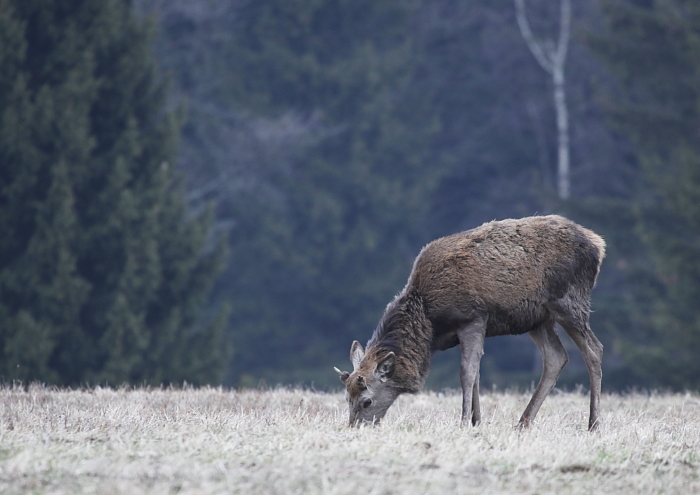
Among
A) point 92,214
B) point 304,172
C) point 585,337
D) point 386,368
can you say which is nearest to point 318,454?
point 386,368

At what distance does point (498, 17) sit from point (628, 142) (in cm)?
703

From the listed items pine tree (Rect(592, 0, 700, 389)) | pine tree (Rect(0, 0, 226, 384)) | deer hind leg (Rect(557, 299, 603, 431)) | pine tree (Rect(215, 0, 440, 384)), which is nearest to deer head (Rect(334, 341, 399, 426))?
deer hind leg (Rect(557, 299, 603, 431))

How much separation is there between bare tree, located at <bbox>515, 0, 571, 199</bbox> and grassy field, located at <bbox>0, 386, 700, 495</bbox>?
2604 centimetres

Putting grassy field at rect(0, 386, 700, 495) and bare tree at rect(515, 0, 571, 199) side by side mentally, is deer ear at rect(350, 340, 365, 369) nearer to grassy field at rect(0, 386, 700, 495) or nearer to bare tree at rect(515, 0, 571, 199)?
grassy field at rect(0, 386, 700, 495)

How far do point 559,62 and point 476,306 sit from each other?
1097 inches

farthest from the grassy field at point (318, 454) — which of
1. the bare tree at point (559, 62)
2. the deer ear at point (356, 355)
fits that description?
the bare tree at point (559, 62)

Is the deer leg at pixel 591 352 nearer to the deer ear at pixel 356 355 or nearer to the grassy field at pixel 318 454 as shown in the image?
the grassy field at pixel 318 454

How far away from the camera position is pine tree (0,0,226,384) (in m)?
19.2

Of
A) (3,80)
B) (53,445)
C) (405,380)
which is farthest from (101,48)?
(53,445)

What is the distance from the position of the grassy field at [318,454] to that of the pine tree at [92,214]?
10.7 meters

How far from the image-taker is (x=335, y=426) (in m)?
8.08

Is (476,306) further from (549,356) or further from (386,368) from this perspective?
(549,356)

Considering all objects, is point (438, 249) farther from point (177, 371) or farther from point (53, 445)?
point (177, 371)

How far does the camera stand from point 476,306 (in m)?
8.81
